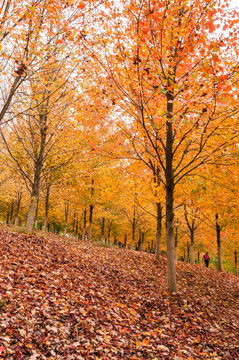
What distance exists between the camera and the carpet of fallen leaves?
388 centimetres

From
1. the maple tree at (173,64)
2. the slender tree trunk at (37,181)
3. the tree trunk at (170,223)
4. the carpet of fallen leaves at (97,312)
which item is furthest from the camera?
the slender tree trunk at (37,181)

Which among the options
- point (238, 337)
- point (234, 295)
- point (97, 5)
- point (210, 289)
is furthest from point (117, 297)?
point (97, 5)

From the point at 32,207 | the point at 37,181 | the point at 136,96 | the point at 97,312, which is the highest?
the point at 136,96

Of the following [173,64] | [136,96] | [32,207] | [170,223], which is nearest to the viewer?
[173,64]

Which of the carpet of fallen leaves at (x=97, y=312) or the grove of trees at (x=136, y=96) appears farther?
the grove of trees at (x=136, y=96)

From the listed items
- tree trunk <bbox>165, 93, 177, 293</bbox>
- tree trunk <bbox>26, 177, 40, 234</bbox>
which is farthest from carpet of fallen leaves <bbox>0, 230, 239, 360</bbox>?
tree trunk <bbox>26, 177, 40, 234</bbox>

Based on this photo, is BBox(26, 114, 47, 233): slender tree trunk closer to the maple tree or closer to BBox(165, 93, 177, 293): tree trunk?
the maple tree

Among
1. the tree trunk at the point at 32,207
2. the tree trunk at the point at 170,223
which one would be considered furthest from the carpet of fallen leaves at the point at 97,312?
the tree trunk at the point at 32,207

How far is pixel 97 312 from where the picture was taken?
5285 mm

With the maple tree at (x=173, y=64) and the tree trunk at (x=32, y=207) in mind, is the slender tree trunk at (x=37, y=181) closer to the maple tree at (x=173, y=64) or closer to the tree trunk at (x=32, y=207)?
the tree trunk at (x=32, y=207)

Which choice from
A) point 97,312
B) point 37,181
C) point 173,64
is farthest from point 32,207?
point 173,64

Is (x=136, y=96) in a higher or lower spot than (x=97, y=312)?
higher

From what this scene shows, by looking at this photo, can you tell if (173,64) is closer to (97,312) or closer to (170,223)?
(170,223)

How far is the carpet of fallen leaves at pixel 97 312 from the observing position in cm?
388
